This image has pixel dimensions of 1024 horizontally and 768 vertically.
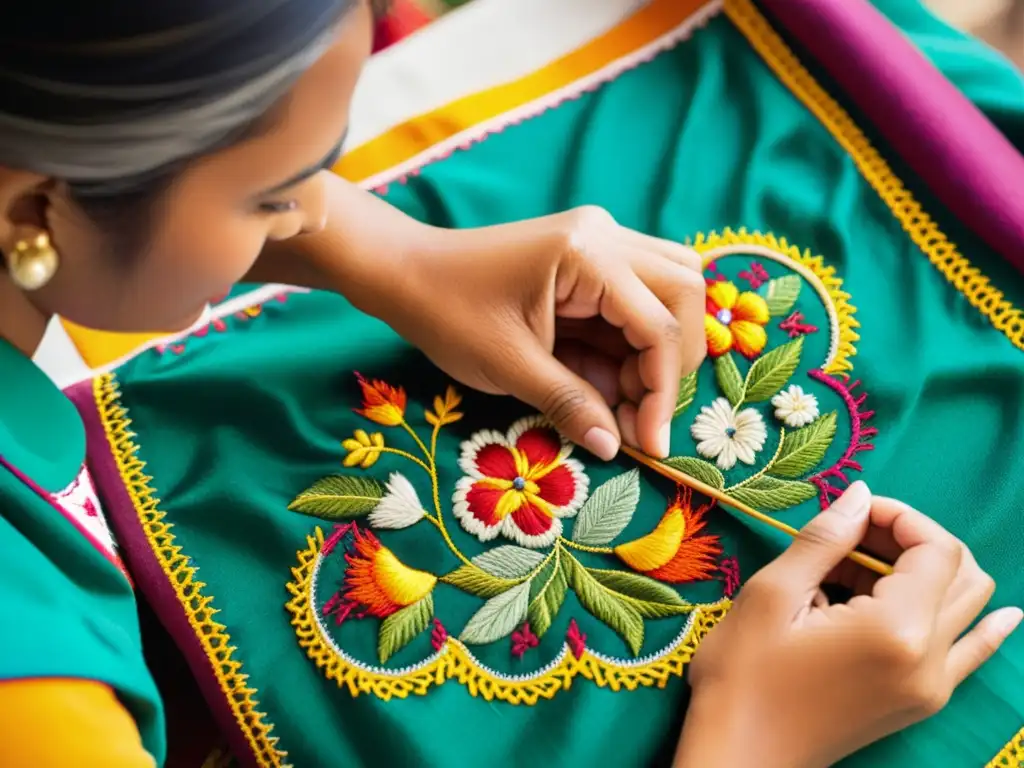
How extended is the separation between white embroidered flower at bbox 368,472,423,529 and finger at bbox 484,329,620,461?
0.10m

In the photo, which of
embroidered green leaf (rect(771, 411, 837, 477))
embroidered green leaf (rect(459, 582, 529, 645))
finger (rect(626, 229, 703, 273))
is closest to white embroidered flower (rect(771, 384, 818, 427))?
embroidered green leaf (rect(771, 411, 837, 477))

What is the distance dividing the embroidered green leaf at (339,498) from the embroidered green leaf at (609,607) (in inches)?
5.6

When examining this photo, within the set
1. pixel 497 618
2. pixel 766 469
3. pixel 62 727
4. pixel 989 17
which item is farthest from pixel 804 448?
pixel 989 17

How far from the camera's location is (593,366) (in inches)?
28.0

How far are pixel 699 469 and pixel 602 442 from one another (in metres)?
0.07

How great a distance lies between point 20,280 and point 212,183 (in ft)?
0.31

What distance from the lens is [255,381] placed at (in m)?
0.69

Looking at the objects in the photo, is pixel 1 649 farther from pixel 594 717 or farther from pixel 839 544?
pixel 839 544

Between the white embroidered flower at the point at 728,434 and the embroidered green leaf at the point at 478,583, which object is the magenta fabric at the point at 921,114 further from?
the embroidered green leaf at the point at 478,583

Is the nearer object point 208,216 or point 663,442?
point 208,216

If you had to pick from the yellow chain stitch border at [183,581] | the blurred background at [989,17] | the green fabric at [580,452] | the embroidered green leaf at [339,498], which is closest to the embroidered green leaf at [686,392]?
the green fabric at [580,452]

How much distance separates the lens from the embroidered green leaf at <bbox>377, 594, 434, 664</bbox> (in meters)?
0.60

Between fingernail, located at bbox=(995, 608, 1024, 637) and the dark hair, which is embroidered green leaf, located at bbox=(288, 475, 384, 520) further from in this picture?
fingernail, located at bbox=(995, 608, 1024, 637)

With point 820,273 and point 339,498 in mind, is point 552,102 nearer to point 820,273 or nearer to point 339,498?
point 820,273
